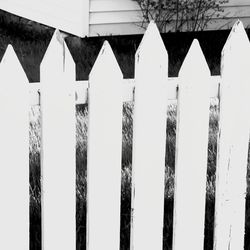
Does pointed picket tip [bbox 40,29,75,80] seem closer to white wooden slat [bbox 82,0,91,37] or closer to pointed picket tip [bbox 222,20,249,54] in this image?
pointed picket tip [bbox 222,20,249,54]

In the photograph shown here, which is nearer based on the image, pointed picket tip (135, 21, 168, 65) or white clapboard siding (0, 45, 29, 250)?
white clapboard siding (0, 45, 29, 250)

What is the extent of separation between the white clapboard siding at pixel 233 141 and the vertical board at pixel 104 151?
1.59 ft

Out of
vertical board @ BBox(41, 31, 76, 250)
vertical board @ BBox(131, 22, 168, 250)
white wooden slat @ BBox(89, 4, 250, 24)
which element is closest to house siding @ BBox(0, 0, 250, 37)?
white wooden slat @ BBox(89, 4, 250, 24)

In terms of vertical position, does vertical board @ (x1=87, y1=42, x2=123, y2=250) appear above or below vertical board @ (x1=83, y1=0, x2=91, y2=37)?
below

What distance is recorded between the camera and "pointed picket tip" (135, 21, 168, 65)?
3164mm

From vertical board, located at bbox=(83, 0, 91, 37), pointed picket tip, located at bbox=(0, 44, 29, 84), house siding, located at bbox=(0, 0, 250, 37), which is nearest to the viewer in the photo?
pointed picket tip, located at bbox=(0, 44, 29, 84)

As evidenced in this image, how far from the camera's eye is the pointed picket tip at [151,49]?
10.4 ft

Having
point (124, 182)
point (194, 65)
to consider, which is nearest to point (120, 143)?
point (194, 65)

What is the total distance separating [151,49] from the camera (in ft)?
10.5

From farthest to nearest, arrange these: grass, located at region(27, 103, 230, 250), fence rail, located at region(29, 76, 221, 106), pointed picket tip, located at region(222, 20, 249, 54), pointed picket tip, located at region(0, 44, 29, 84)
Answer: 1. grass, located at region(27, 103, 230, 250)
2. pointed picket tip, located at region(222, 20, 249, 54)
3. fence rail, located at region(29, 76, 221, 106)
4. pointed picket tip, located at region(0, 44, 29, 84)

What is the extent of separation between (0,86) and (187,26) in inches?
239

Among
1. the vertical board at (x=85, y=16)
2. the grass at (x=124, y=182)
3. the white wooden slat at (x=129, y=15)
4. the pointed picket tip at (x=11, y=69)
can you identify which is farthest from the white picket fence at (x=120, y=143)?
the white wooden slat at (x=129, y=15)

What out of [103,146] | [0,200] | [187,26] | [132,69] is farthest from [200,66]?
[187,26]

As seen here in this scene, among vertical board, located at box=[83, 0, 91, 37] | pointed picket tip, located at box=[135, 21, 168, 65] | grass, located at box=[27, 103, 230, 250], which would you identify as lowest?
grass, located at box=[27, 103, 230, 250]
